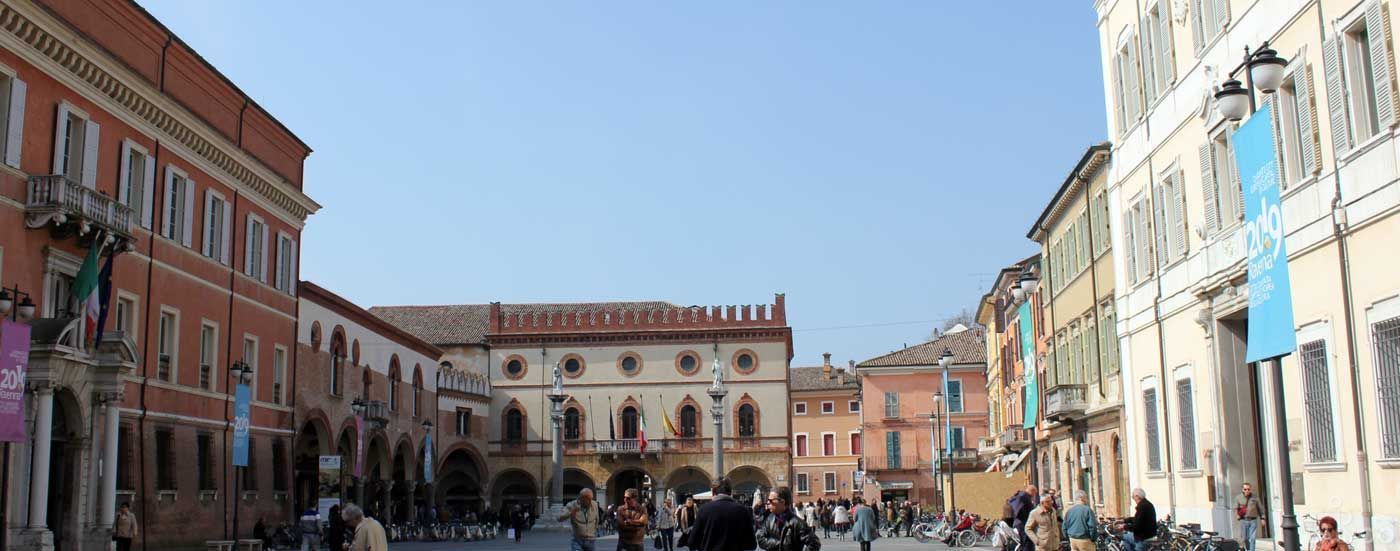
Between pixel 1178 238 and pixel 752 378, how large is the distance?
47.0 m

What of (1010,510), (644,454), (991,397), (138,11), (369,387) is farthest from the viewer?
(644,454)

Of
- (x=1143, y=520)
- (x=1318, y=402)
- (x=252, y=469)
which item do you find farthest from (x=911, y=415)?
(x=1318, y=402)

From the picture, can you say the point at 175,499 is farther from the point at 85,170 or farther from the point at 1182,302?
the point at 1182,302

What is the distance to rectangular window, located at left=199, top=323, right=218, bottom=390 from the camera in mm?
30828

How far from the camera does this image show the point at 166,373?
2864 cm

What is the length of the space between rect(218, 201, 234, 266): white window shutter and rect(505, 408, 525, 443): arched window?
121ft

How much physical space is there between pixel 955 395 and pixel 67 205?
5641cm

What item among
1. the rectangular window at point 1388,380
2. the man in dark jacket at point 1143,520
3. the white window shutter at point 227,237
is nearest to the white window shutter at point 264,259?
the white window shutter at point 227,237

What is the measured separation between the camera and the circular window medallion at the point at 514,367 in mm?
69250

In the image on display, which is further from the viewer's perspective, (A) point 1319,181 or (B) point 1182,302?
(B) point 1182,302

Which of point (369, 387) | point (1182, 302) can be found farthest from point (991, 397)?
point (1182, 302)

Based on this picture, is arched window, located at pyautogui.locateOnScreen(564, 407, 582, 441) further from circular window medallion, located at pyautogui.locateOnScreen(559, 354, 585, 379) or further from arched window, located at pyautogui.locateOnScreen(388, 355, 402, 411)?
arched window, located at pyautogui.locateOnScreen(388, 355, 402, 411)

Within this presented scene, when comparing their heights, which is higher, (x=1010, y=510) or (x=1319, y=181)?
(x=1319, y=181)

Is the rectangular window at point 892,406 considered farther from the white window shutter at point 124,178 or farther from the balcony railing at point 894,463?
the white window shutter at point 124,178
